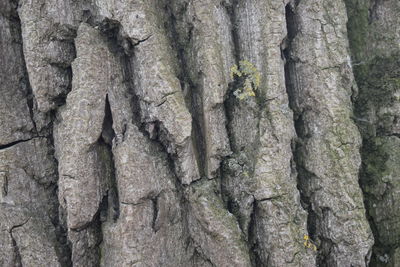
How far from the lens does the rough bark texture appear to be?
41.0 ft

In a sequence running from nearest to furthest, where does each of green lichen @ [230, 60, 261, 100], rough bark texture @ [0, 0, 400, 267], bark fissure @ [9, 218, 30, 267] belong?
bark fissure @ [9, 218, 30, 267] → rough bark texture @ [0, 0, 400, 267] → green lichen @ [230, 60, 261, 100]

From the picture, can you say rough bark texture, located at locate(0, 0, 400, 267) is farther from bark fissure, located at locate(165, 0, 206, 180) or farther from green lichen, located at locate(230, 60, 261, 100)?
green lichen, located at locate(230, 60, 261, 100)

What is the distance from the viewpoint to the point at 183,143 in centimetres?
1266

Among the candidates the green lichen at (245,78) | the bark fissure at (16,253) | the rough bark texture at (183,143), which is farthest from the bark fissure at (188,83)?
the bark fissure at (16,253)

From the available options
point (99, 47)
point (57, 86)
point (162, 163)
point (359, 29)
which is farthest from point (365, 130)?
point (57, 86)

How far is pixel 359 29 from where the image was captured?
626 inches

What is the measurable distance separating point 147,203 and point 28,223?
4.55m

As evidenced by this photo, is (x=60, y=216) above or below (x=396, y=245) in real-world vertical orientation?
above

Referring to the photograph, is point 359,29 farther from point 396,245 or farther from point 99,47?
point 99,47

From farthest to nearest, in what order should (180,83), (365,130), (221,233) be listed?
(365,130), (180,83), (221,233)

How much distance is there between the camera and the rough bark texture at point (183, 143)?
1249cm

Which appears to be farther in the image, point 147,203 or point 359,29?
point 359,29

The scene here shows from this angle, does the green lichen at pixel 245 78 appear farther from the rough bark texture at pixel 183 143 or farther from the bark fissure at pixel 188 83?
the bark fissure at pixel 188 83

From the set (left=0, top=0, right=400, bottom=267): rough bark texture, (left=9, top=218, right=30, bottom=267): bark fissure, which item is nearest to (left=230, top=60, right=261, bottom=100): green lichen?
(left=0, top=0, right=400, bottom=267): rough bark texture
